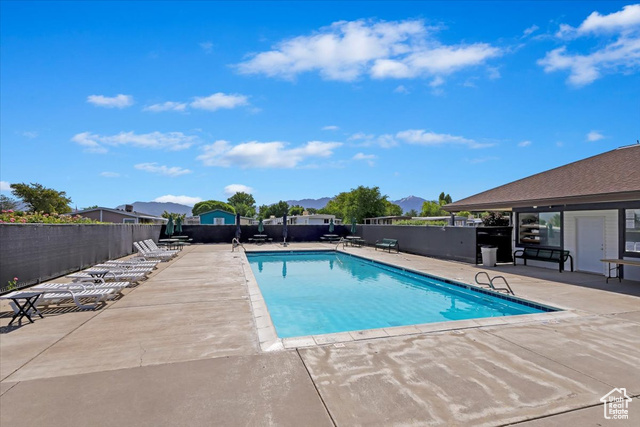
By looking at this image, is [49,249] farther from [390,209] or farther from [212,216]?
[390,209]

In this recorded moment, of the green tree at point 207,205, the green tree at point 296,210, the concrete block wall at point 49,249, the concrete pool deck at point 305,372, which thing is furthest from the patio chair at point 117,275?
the green tree at point 207,205

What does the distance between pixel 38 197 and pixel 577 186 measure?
142 ft

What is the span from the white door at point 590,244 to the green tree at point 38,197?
40.7 metres

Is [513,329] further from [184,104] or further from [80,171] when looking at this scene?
[80,171]

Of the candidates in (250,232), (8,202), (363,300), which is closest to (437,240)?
(363,300)

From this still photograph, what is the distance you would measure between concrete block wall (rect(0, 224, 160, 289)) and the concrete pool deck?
1.91m

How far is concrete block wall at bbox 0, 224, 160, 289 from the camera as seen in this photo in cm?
688

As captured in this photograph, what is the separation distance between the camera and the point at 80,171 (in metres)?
28.6

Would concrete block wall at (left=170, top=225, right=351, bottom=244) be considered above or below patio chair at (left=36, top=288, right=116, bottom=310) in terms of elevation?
above

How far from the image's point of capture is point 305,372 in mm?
3438

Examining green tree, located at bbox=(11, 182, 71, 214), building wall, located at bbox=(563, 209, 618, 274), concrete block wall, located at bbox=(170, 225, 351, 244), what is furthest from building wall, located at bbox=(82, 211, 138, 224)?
building wall, located at bbox=(563, 209, 618, 274)

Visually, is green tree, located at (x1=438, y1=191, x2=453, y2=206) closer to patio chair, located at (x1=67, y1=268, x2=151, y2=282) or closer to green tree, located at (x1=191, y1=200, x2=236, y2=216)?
green tree, located at (x1=191, y1=200, x2=236, y2=216)

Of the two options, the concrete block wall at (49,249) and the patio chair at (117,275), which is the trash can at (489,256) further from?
the concrete block wall at (49,249)

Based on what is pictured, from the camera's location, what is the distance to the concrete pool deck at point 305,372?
268cm
